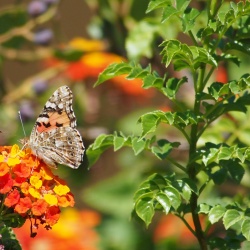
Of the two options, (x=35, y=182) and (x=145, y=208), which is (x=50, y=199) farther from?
(x=145, y=208)

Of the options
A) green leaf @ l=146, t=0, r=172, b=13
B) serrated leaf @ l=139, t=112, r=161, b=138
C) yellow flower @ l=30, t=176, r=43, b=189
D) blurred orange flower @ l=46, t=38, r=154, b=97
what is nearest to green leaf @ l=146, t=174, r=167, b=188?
serrated leaf @ l=139, t=112, r=161, b=138

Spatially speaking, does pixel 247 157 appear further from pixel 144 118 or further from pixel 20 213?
pixel 20 213

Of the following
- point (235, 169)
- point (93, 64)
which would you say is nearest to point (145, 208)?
point (235, 169)

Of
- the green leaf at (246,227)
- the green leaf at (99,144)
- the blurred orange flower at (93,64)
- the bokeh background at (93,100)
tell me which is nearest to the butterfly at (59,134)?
the green leaf at (99,144)

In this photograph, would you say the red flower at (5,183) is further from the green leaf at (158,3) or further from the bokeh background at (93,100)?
the bokeh background at (93,100)

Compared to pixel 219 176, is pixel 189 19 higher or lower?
higher

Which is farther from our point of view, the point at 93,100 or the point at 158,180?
the point at 93,100

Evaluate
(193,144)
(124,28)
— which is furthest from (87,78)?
(193,144)
